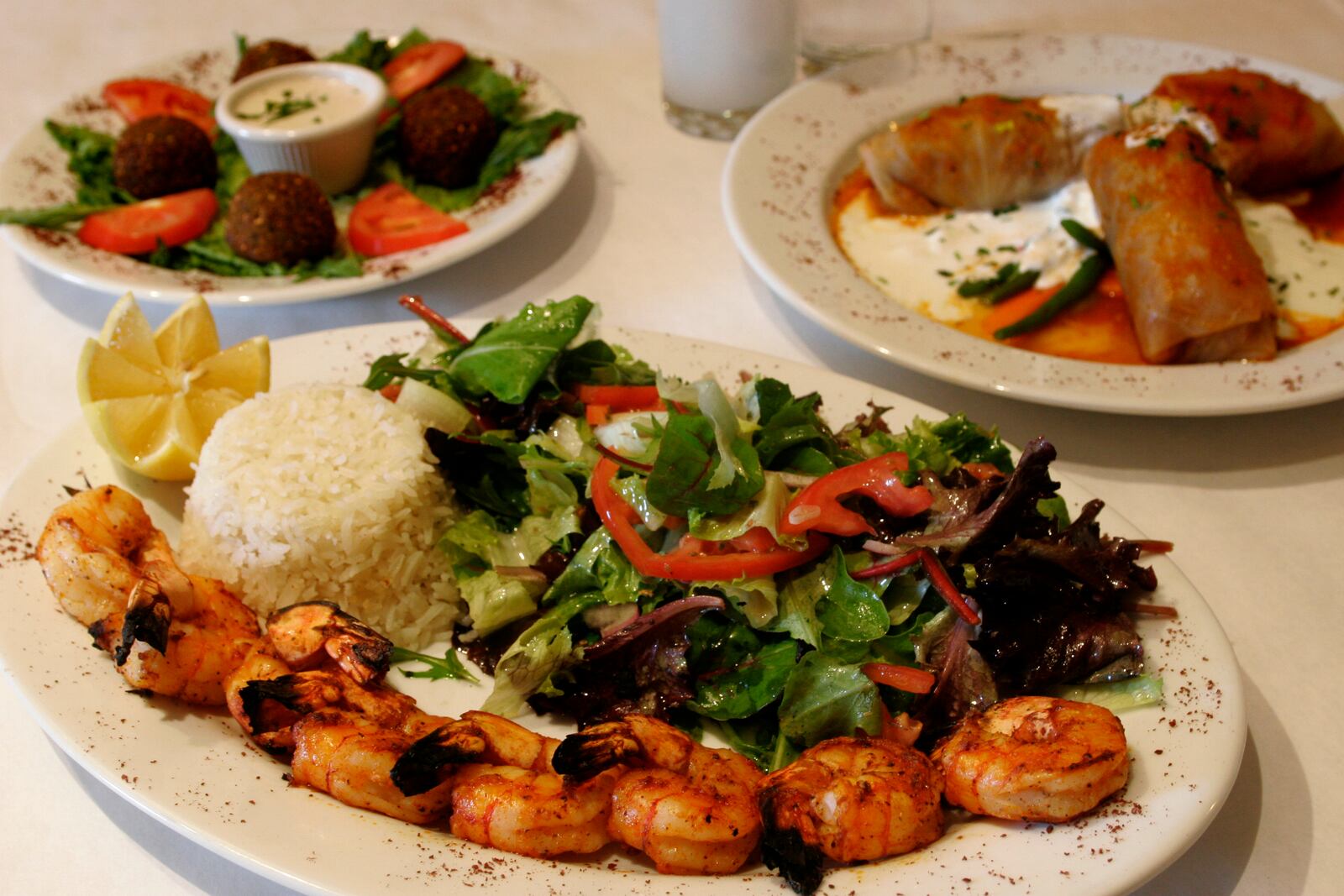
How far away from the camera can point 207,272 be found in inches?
119

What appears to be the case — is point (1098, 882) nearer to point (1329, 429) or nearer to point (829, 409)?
point (829, 409)

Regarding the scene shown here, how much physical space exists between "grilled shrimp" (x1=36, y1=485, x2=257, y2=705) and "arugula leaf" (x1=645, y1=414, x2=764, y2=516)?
709 mm

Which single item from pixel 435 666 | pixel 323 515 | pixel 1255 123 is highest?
pixel 1255 123

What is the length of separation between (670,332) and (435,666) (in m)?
1.19

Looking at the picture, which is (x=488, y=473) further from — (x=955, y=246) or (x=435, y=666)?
(x=955, y=246)

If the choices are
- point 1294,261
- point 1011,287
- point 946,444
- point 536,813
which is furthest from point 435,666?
point 1294,261

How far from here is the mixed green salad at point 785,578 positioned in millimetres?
1752

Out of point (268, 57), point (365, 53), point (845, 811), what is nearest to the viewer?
point (845, 811)

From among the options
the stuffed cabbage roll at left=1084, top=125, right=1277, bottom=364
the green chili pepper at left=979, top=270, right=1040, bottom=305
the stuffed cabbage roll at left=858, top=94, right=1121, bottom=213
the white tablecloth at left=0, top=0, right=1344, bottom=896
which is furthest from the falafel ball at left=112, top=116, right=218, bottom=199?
the stuffed cabbage roll at left=1084, top=125, right=1277, bottom=364

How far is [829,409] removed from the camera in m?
2.23

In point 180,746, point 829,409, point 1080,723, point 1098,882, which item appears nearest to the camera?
point 1098,882

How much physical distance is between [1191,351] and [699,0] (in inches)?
68.9

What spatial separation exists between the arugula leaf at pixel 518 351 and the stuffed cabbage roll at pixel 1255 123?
1974 millimetres

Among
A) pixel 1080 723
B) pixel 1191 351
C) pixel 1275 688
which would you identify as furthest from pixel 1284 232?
pixel 1080 723
